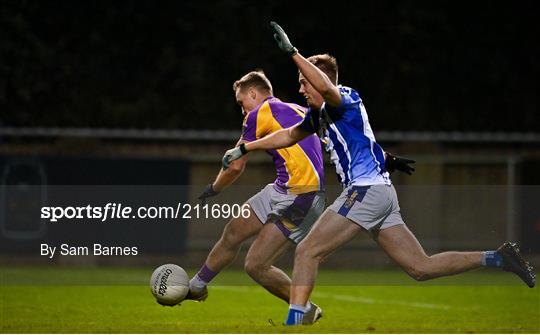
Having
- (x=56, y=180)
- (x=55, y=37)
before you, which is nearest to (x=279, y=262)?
(x=56, y=180)

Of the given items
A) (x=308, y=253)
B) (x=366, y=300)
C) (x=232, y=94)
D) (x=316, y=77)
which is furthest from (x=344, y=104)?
(x=232, y=94)

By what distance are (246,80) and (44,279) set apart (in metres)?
7.66

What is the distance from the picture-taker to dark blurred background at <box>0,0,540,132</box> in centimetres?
2497

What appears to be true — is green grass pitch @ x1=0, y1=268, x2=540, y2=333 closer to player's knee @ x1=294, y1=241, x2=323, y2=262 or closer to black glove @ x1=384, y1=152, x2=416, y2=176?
player's knee @ x1=294, y1=241, x2=323, y2=262

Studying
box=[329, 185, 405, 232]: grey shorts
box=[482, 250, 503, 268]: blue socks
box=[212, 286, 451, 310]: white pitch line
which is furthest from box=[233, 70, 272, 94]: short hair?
box=[212, 286, 451, 310]: white pitch line

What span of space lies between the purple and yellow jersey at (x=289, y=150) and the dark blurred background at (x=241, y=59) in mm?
13473

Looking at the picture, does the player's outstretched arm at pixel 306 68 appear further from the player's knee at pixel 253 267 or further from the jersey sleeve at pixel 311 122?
the player's knee at pixel 253 267

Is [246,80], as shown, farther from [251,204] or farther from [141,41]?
[141,41]

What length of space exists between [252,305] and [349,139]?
19.6 ft

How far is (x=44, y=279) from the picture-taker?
Result: 17.9m

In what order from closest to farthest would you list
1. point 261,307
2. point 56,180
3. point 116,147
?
point 261,307
point 56,180
point 116,147

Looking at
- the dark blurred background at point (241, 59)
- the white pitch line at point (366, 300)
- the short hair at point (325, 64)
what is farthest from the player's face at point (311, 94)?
→ the dark blurred background at point (241, 59)

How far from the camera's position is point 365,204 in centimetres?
994

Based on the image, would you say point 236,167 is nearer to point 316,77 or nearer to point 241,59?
point 316,77
